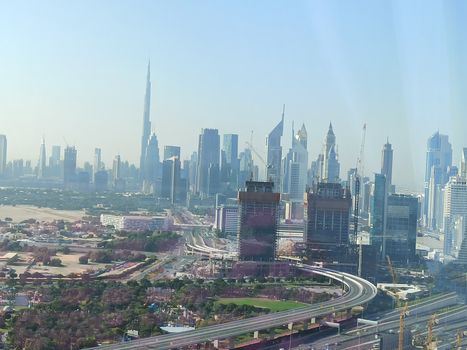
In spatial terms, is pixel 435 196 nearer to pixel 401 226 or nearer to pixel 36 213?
pixel 401 226

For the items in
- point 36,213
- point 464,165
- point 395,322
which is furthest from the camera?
point 36,213

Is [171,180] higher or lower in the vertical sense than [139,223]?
higher

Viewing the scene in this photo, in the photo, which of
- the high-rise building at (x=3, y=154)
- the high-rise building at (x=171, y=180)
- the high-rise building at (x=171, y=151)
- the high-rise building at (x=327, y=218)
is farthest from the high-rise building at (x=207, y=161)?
the high-rise building at (x=327, y=218)

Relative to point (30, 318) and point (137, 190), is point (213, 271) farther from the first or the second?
point (137, 190)

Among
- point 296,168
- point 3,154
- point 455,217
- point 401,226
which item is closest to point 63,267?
point 401,226

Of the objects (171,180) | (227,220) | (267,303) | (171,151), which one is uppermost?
(171,151)

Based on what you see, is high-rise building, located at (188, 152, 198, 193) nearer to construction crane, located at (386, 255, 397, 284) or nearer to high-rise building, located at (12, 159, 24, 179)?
high-rise building, located at (12, 159, 24, 179)

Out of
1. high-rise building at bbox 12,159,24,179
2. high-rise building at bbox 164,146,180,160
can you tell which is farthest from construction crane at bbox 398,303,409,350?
high-rise building at bbox 12,159,24,179

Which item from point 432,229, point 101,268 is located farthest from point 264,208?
point 432,229
